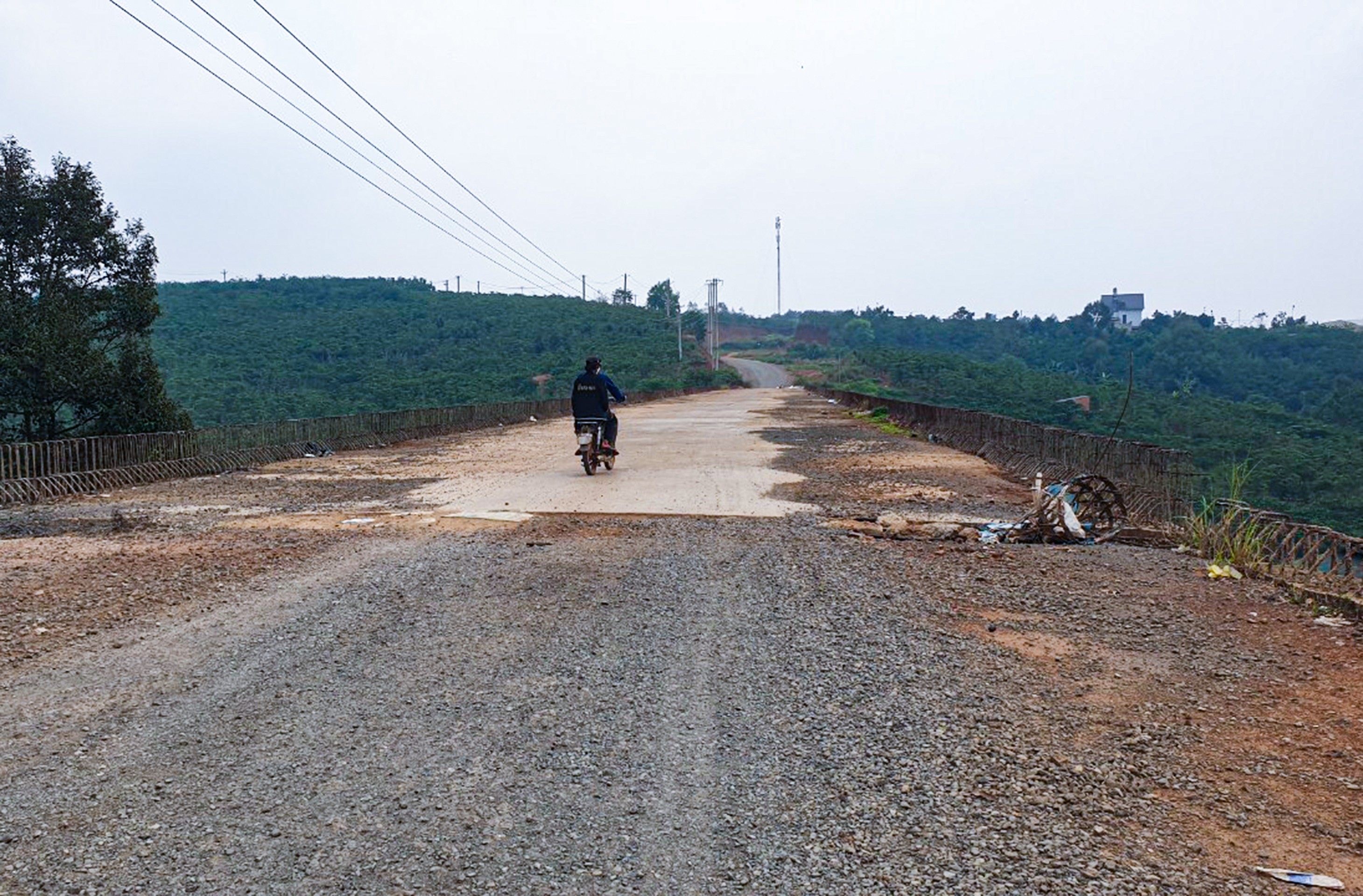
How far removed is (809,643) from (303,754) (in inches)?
116

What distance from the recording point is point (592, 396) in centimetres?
1548

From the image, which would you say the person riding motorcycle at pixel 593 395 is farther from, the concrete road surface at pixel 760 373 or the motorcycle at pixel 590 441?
the concrete road surface at pixel 760 373

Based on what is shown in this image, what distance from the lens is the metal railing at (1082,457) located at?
10.6 metres

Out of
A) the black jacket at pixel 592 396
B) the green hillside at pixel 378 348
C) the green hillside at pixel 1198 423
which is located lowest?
the green hillside at pixel 1198 423

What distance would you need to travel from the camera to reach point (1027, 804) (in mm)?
3744

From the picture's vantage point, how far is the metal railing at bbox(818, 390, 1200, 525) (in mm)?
10586

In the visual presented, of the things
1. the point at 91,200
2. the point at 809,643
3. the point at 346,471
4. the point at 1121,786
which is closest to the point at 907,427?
the point at 346,471

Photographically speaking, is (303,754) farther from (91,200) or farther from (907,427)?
(907,427)

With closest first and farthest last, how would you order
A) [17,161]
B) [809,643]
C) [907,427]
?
[809,643], [17,161], [907,427]

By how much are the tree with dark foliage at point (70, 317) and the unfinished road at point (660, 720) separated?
1196 cm

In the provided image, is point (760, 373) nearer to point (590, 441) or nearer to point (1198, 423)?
point (1198, 423)

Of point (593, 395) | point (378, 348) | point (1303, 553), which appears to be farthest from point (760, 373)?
point (1303, 553)

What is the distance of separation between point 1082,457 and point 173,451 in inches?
561

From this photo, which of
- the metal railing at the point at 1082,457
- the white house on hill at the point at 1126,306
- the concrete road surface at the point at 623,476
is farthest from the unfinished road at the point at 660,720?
the white house on hill at the point at 1126,306
